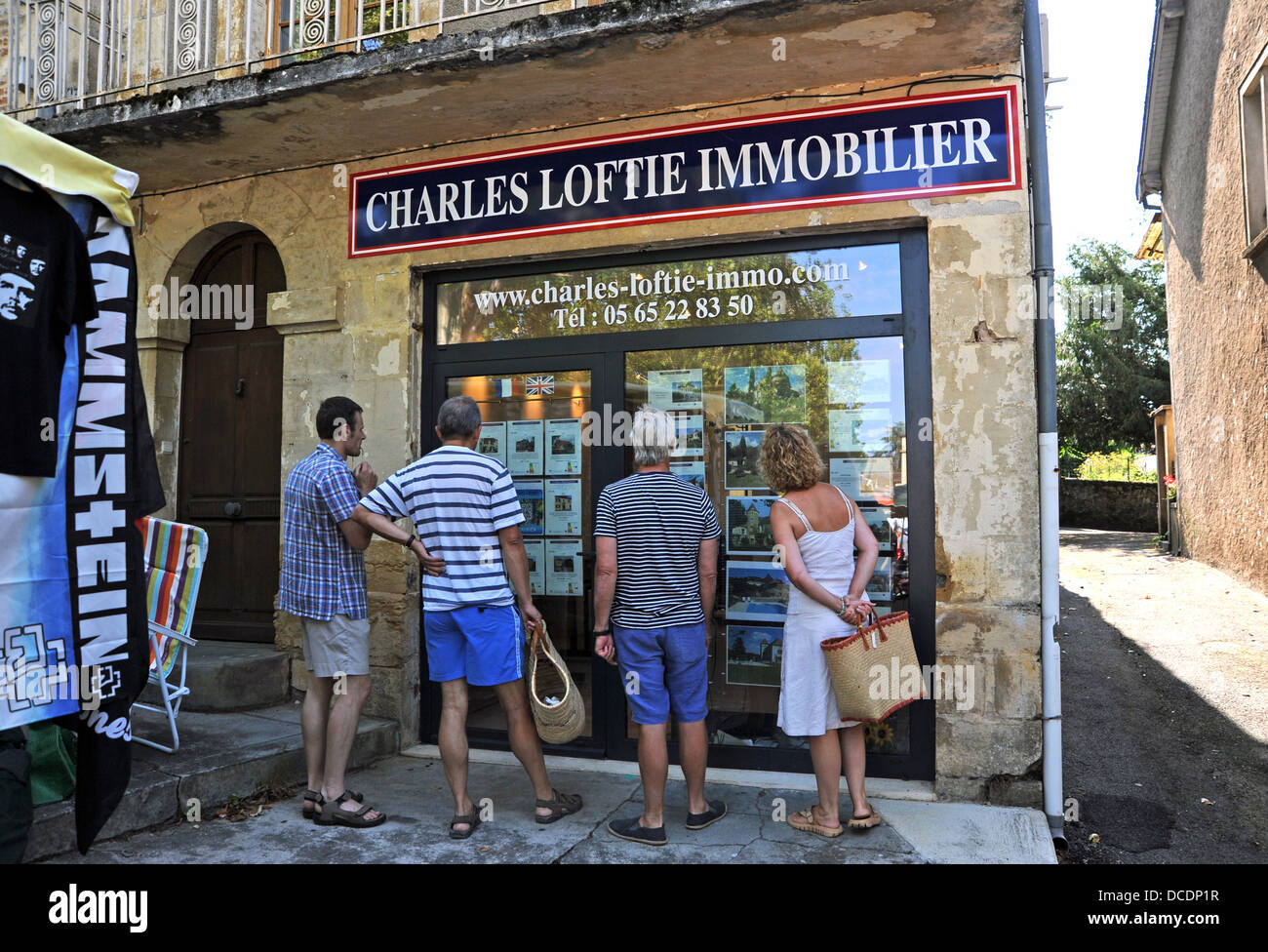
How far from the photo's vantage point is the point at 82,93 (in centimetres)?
578

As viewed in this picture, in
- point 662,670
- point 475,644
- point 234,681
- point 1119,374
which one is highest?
point 1119,374

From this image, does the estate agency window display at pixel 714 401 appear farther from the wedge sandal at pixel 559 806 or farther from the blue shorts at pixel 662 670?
the blue shorts at pixel 662 670

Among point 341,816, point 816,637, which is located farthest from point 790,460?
point 341,816

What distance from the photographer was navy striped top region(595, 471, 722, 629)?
3986 mm

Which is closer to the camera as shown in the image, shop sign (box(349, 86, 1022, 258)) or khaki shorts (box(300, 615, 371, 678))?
khaki shorts (box(300, 615, 371, 678))

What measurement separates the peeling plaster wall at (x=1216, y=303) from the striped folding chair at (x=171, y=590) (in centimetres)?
1070

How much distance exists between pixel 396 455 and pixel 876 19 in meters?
3.66

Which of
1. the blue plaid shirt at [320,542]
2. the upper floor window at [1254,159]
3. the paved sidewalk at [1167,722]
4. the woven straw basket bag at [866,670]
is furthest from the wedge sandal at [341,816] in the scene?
the upper floor window at [1254,159]

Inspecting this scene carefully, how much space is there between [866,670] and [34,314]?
3590 millimetres

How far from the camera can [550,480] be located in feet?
18.1

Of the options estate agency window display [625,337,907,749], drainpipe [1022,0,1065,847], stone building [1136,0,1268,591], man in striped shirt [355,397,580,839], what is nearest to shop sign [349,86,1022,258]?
drainpipe [1022,0,1065,847]

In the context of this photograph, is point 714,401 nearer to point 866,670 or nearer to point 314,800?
point 866,670

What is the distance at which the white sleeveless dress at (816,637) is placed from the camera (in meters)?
3.95

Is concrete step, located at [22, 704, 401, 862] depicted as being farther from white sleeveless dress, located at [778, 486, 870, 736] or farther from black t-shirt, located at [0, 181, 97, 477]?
white sleeveless dress, located at [778, 486, 870, 736]
